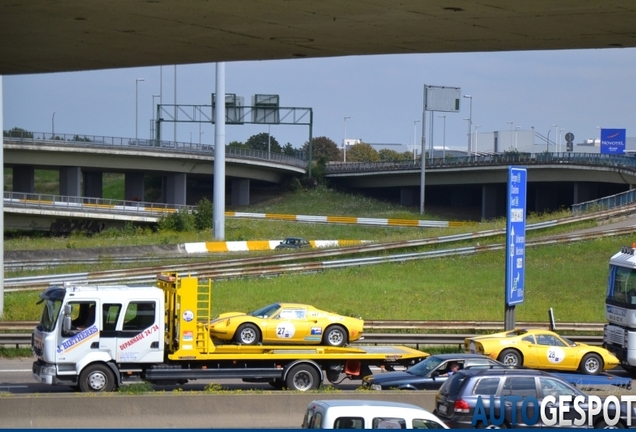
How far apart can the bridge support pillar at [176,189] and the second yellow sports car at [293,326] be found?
210 feet

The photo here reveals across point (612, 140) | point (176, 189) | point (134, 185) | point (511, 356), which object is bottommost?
point (511, 356)

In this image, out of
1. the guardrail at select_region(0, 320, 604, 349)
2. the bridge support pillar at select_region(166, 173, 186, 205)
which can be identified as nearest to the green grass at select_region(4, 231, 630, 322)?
the guardrail at select_region(0, 320, 604, 349)

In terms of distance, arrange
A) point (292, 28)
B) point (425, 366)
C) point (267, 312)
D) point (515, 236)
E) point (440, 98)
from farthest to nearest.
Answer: point (440, 98)
point (515, 236)
point (267, 312)
point (425, 366)
point (292, 28)

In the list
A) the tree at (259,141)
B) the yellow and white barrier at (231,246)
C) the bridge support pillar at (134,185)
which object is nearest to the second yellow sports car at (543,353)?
the yellow and white barrier at (231,246)

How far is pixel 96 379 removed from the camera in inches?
677

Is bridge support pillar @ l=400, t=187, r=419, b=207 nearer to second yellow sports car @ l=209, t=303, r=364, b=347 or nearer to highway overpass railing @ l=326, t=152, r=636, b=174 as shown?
highway overpass railing @ l=326, t=152, r=636, b=174

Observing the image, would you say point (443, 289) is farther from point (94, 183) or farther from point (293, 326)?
point (94, 183)

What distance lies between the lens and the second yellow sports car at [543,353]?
67.5ft

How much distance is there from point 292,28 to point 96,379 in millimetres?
9570

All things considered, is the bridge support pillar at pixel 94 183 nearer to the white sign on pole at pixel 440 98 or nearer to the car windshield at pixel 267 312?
the white sign on pole at pixel 440 98

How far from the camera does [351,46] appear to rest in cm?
1164

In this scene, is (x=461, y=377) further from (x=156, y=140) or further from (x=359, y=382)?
(x=156, y=140)

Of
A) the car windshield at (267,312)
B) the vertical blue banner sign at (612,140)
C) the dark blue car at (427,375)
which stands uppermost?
the vertical blue banner sign at (612,140)

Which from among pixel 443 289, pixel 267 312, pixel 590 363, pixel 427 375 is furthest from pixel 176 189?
pixel 427 375
